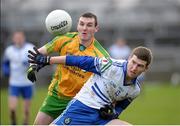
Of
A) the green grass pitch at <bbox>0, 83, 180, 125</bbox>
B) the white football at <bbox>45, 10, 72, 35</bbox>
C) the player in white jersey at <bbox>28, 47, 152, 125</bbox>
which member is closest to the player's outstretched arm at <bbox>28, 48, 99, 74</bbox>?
the player in white jersey at <bbox>28, 47, 152, 125</bbox>

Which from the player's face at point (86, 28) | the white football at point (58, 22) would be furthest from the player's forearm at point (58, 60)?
the player's face at point (86, 28)

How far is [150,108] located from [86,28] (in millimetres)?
10687

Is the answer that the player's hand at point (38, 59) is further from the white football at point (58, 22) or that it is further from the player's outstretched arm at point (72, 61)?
the white football at point (58, 22)

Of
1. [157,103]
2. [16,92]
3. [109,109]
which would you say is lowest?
[157,103]

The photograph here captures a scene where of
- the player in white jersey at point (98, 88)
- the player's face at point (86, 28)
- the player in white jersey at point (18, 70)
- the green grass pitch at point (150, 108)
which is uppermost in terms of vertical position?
the player's face at point (86, 28)

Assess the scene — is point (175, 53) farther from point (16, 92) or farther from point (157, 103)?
point (16, 92)

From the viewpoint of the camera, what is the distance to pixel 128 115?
1723cm

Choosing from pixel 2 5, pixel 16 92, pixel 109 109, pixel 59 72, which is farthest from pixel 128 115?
pixel 2 5

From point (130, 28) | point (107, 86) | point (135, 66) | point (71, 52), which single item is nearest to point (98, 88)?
point (107, 86)

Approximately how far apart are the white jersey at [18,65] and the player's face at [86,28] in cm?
628

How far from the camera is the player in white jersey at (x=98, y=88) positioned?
7891 mm

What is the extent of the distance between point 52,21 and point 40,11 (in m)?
24.0

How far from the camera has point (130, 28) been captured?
3206 cm

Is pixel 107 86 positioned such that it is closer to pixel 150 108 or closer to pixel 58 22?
pixel 58 22
